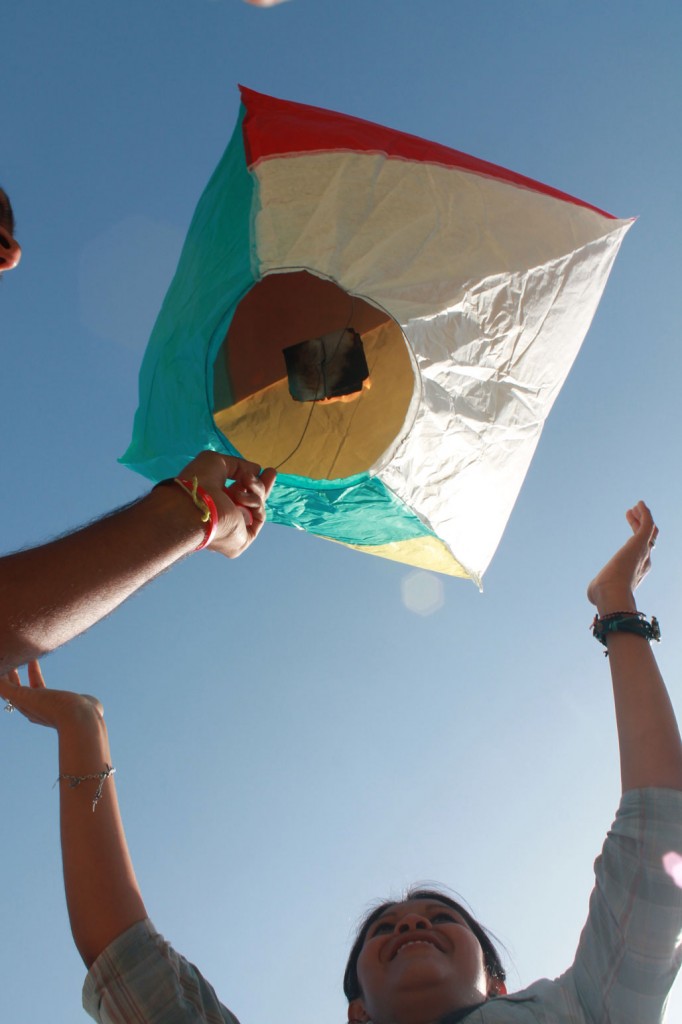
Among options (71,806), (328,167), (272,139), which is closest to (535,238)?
(328,167)

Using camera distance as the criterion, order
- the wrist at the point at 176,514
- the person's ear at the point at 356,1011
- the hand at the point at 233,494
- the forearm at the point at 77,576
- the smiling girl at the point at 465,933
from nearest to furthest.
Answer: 1. the forearm at the point at 77,576
2. the wrist at the point at 176,514
3. the smiling girl at the point at 465,933
4. the hand at the point at 233,494
5. the person's ear at the point at 356,1011

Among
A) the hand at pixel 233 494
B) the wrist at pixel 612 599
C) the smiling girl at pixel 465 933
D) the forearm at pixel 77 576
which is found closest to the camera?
the forearm at pixel 77 576

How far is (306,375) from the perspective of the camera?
2.75m

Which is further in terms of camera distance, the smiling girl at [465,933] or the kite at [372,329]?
the kite at [372,329]

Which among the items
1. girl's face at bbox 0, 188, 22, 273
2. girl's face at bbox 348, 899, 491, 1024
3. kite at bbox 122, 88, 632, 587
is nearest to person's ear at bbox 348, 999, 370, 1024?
girl's face at bbox 348, 899, 491, 1024

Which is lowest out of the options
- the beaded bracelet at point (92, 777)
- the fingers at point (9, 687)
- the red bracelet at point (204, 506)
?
the beaded bracelet at point (92, 777)

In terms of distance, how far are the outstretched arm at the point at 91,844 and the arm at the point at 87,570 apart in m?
0.57

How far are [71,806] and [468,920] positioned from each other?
999mm

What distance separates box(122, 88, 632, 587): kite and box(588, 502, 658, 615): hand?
704mm

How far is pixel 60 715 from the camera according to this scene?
160cm

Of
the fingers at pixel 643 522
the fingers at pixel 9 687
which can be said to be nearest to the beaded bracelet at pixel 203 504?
the fingers at pixel 9 687

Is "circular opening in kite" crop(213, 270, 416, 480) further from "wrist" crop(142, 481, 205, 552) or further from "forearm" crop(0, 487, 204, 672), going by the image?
"forearm" crop(0, 487, 204, 672)

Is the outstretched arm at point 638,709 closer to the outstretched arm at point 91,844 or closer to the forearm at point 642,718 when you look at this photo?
the forearm at point 642,718

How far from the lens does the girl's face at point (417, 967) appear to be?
148 cm
